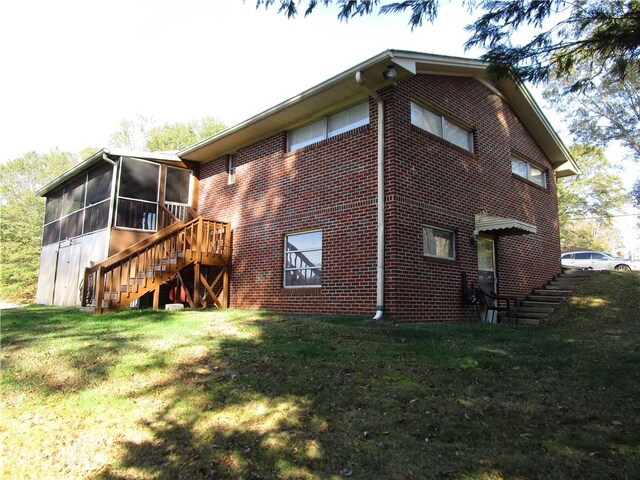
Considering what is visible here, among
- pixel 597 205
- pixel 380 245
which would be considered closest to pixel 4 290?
pixel 380 245

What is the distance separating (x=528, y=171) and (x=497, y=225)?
4.91m

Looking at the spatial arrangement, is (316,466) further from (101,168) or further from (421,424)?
(101,168)

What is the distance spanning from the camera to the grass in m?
3.31

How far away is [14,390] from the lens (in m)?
4.67

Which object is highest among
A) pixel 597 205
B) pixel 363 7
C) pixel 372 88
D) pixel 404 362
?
pixel 597 205

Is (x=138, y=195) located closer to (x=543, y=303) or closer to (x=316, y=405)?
(x=316, y=405)

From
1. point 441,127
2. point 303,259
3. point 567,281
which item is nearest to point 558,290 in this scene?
point 567,281

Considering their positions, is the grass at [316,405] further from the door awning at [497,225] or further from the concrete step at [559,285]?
the concrete step at [559,285]

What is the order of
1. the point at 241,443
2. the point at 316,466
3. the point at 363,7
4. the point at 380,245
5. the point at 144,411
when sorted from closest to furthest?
1. the point at 316,466
2. the point at 241,443
3. the point at 144,411
4. the point at 363,7
5. the point at 380,245

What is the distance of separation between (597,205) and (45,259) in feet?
134

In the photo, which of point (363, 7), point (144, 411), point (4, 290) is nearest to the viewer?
point (144, 411)

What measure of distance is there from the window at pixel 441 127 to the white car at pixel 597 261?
1289 centimetres

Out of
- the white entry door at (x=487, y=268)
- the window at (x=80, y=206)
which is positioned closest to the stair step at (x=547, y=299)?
the white entry door at (x=487, y=268)

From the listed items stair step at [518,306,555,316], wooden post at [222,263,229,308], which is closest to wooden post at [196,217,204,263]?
wooden post at [222,263,229,308]
